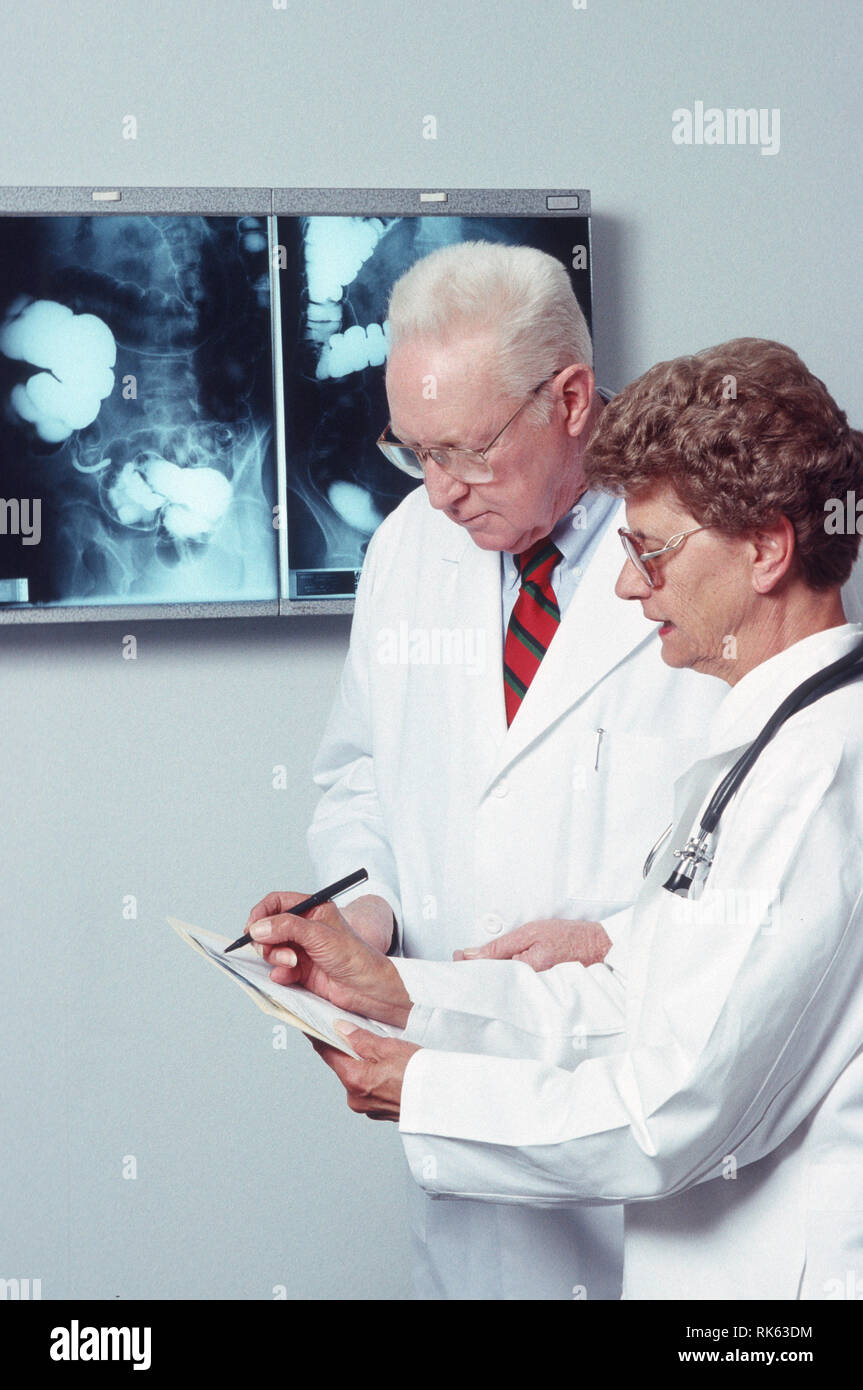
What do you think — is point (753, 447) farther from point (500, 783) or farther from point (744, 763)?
point (500, 783)

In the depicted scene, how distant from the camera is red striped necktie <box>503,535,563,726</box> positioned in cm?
165

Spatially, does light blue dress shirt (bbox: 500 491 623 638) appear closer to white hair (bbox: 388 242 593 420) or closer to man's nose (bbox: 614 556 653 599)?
white hair (bbox: 388 242 593 420)

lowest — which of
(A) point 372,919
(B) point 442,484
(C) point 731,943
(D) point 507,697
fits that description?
(A) point 372,919

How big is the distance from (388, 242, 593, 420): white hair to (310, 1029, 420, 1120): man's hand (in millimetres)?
747

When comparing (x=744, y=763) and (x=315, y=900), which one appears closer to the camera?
(x=744, y=763)

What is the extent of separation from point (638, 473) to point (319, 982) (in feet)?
2.10

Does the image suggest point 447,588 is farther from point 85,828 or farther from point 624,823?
point 85,828

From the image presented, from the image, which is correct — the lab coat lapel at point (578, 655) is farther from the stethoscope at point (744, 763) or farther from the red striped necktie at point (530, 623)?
the stethoscope at point (744, 763)

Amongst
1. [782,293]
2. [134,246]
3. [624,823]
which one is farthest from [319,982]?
[782,293]

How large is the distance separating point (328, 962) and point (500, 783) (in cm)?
34

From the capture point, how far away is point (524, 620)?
1.67 meters

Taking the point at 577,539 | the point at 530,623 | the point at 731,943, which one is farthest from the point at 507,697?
the point at 731,943

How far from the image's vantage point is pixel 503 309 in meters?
1.49

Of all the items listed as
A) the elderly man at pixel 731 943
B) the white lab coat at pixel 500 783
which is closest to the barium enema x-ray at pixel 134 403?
the white lab coat at pixel 500 783
